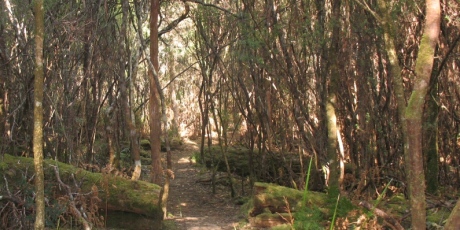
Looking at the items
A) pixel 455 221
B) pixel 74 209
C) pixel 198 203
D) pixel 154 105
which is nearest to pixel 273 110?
pixel 198 203

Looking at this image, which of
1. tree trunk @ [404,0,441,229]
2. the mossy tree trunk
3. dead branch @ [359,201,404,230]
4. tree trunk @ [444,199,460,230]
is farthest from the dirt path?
tree trunk @ [444,199,460,230]

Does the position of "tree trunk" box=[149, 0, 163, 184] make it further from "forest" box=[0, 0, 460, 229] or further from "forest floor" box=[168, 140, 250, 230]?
"forest floor" box=[168, 140, 250, 230]

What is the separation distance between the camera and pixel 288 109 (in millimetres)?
12242

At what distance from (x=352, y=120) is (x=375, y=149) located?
723mm

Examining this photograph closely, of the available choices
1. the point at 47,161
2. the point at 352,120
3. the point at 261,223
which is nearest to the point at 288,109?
the point at 352,120

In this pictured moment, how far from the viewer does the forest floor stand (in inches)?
359

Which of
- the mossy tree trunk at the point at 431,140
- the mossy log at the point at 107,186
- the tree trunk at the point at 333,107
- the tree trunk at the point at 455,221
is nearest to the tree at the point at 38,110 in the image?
the mossy log at the point at 107,186

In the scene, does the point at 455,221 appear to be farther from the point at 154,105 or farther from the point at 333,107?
the point at 154,105

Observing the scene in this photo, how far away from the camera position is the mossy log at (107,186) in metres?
7.76

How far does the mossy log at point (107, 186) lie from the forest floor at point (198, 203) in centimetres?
89

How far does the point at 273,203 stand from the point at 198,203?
3686mm

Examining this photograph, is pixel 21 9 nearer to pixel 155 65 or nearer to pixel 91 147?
pixel 155 65

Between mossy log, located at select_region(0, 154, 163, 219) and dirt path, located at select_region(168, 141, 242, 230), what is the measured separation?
95 centimetres

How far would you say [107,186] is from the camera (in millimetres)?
7625
